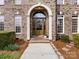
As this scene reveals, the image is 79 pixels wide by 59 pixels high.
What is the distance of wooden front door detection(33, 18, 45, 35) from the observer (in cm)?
3706

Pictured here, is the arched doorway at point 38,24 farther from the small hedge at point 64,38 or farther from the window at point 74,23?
the small hedge at point 64,38

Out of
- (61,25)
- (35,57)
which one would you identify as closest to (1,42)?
(35,57)

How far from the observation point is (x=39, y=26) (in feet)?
124

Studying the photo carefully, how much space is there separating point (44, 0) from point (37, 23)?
6.14 m

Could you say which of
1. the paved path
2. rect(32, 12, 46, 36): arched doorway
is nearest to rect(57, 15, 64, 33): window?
rect(32, 12, 46, 36): arched doorway

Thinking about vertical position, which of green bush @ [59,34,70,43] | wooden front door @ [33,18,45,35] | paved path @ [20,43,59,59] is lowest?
paved path @ [20,43,59,59]

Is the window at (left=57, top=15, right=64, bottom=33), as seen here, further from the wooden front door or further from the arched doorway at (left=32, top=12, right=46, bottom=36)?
the wooden front door

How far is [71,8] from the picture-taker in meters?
32.8

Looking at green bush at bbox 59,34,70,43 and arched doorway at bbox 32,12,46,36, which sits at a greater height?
arched doorway at bbox 32,12,46,36

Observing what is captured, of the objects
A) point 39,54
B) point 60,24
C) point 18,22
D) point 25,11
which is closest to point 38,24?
point 60,24

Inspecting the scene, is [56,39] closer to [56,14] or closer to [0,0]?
[56,14]

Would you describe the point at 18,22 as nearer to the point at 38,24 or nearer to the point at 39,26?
the point at 38,24

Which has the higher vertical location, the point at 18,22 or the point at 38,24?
the point at 18,22

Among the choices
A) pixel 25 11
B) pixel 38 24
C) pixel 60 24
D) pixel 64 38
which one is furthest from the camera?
pixel 38 24
